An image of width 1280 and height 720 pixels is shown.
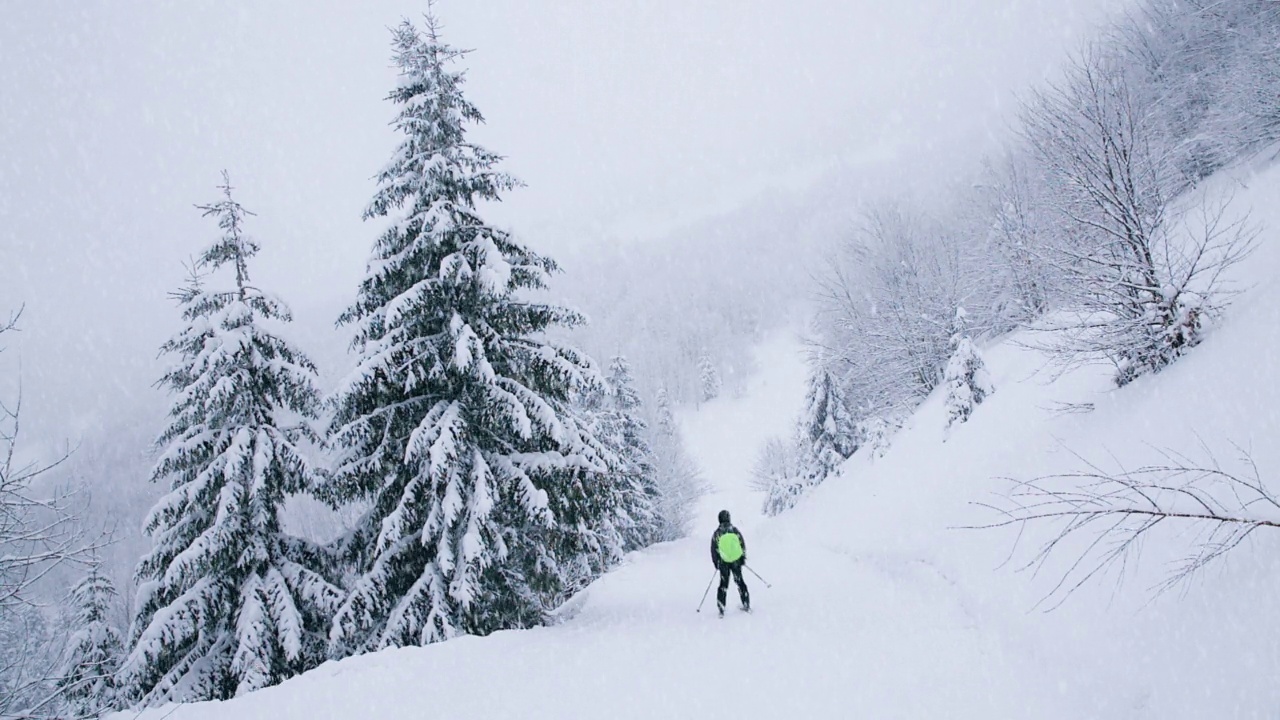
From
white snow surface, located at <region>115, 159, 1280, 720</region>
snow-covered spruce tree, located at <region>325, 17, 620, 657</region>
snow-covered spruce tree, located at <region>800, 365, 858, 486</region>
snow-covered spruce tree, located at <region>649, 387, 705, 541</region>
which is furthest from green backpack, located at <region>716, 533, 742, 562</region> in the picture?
snow-covered spruce tree, located at <region>649, 387, 705, 541</region>

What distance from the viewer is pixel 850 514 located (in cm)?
1869

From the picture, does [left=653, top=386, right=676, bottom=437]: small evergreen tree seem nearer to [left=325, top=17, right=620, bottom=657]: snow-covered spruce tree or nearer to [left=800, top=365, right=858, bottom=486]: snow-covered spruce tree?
[left=800, top=365, right=858, bottom=486]: snow-covered spruce tree

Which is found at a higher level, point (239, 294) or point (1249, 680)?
point (239, 294)

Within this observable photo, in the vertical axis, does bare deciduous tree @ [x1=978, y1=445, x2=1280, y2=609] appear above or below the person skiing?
below

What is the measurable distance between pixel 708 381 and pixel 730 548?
88225mm

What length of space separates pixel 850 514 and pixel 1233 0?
18043mm

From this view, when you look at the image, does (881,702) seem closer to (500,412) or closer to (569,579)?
(500,412)

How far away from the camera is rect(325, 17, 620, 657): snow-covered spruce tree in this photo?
32.9ft

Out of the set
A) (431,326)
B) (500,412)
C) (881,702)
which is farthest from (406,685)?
(431,326)

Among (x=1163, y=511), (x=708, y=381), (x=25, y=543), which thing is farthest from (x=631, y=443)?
(x=708, y=381)

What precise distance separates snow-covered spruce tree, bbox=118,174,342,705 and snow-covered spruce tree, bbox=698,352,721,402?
86.3m

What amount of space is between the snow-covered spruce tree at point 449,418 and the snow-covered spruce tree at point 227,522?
142 centimetres

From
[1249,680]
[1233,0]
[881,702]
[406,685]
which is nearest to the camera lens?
[1249,680]

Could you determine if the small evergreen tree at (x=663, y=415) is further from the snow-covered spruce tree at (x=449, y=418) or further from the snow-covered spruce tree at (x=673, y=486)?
the snow-covered spruce tree at (x=449, y=418)
